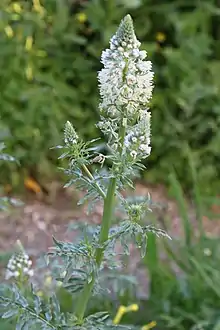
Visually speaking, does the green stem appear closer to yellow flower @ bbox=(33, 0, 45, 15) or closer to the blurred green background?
the blurred green background

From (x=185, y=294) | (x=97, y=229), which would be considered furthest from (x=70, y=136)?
(x=185, y=294)

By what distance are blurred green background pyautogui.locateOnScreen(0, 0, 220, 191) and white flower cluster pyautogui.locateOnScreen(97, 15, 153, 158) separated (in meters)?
1.98

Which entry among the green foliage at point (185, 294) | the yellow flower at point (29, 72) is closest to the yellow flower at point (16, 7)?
the yellow flower at point (29, 72)

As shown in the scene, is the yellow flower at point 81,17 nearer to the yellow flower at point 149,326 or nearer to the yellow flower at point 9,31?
the yellow flower at point 9,31

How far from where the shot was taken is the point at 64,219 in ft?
12.1

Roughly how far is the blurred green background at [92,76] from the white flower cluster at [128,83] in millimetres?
1975

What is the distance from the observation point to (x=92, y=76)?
12.3ft

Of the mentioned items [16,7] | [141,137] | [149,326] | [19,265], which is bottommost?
[149,326]

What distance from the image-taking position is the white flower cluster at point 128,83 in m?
1.35

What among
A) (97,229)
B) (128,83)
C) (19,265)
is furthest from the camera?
(19,265)

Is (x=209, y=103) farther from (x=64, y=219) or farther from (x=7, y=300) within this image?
(x=7, y=300)

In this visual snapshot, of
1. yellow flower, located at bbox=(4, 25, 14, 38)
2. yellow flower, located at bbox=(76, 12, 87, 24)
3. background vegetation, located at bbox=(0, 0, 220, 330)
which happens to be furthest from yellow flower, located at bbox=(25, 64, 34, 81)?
yellow flower, located at bbox=(76, 12, 87, 24)

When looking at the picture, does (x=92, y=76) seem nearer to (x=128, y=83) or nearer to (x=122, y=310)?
(x=122, y=310)

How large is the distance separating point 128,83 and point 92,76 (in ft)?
7.95
